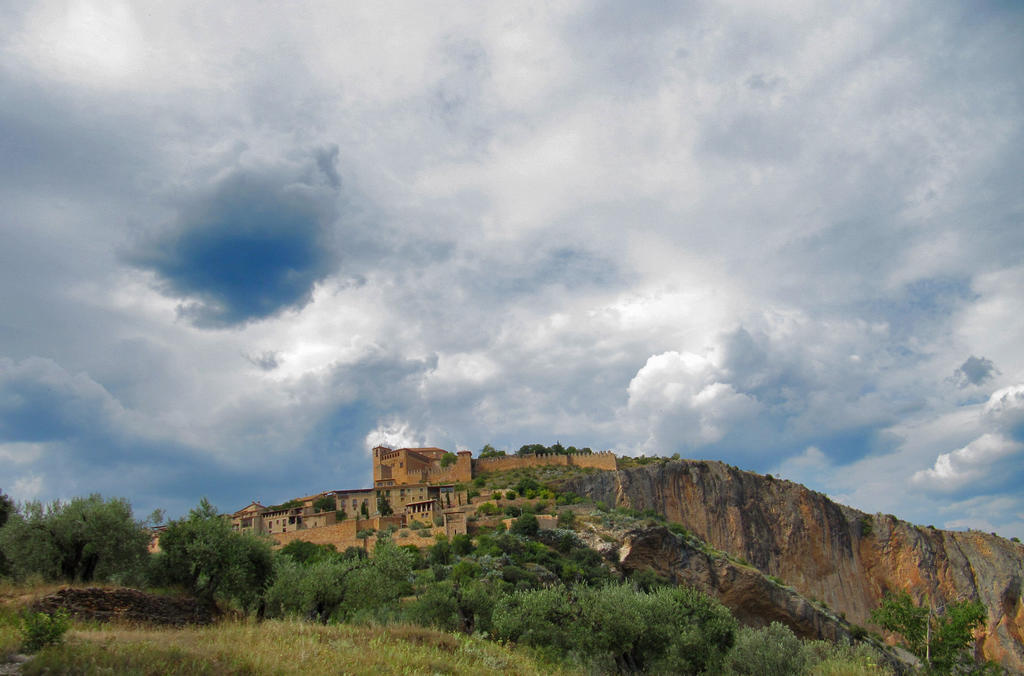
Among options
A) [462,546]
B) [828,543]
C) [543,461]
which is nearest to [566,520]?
[462,546]

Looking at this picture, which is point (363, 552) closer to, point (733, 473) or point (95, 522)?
point (95, 522)

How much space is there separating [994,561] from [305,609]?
101 m

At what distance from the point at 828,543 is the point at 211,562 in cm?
8491

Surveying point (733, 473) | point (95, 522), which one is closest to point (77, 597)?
point (95, 522)

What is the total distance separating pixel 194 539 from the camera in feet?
85.3

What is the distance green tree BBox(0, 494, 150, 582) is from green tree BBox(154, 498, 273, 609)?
102cm

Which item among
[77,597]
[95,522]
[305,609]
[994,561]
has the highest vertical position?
[95,522]

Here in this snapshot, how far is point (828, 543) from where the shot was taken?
292 ft

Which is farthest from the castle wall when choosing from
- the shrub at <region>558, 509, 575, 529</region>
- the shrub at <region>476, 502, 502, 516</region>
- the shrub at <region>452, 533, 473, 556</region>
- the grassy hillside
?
the grassy hillside

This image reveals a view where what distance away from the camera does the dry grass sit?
37.7 ft

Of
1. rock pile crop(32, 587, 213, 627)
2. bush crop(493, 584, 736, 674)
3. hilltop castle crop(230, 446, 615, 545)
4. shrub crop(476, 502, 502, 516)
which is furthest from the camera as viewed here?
shrub crop(476, 502, 502, 516)

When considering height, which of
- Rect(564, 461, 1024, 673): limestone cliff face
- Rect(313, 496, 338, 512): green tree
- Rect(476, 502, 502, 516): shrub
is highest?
Rect(313, 496, 338, 512): green tree

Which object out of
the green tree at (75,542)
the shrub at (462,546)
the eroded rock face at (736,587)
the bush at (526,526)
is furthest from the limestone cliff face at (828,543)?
the green tree at (75,542)

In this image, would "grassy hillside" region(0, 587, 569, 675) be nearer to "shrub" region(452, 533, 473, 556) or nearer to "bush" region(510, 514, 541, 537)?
"shrub" region(452, 533, 473, 556)
